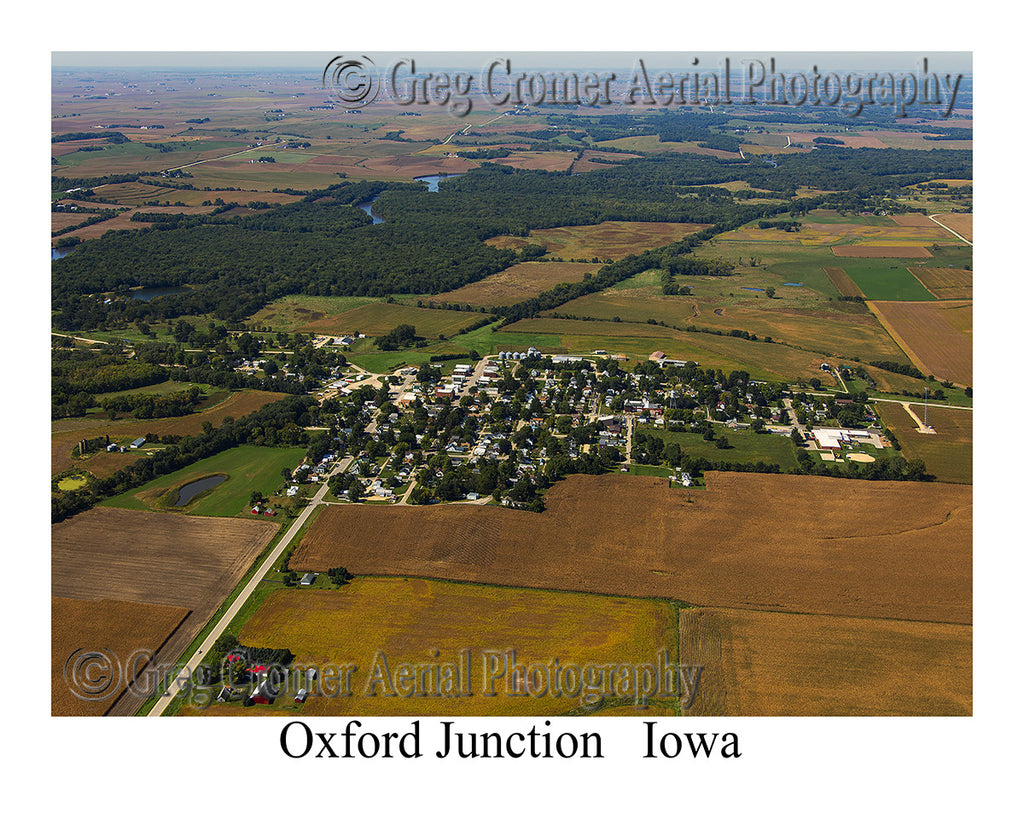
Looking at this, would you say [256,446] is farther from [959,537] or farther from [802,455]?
[959,537]

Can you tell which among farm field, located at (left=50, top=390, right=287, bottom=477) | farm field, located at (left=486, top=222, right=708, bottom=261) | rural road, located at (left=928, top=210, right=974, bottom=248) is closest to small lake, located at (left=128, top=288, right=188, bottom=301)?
farm field, located at (left=50, top=390, right=287, bottom=477)

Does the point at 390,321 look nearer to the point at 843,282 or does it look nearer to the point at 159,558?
the point at 159,558

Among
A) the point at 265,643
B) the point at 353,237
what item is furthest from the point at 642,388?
the point at 353,237

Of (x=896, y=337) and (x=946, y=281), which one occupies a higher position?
(x=946, y=281)

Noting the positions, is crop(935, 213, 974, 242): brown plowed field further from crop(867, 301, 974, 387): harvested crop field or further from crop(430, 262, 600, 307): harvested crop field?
crop(430, 262, 600, 307): harvested crop field

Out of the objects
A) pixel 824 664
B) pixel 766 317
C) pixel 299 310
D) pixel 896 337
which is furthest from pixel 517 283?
pixel 824 664

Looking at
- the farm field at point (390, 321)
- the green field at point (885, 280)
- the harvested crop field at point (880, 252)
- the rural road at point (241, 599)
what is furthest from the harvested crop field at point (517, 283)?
the rural road at point (241, 599)
